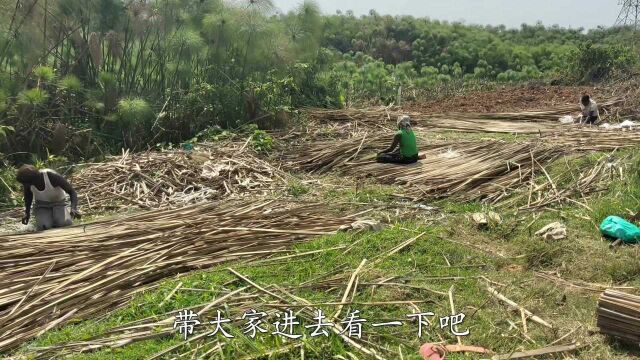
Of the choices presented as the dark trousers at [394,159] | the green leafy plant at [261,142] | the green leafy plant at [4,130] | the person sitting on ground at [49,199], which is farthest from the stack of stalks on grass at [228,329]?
the green leafy plant at [261,142]

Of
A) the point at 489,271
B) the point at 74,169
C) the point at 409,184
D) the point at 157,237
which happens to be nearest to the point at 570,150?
the point at 409,184

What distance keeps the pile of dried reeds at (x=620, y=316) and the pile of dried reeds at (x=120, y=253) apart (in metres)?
2.43

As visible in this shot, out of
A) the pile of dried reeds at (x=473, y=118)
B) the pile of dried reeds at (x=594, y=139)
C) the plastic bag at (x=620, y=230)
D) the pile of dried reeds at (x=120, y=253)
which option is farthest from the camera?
the pile of dried reeds at (x=473, y=118)

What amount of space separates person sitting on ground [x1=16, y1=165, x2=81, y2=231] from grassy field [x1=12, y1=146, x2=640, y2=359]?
2239mm

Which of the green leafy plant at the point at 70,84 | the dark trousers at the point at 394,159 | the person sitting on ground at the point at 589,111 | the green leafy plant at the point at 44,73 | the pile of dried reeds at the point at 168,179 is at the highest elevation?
the green leafy plant at the point at 44,73

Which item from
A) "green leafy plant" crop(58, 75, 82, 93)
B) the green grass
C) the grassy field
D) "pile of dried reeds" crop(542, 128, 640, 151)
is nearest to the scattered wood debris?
the grassy field

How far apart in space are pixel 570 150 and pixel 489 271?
361 centimetres

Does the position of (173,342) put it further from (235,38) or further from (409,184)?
(235,38)

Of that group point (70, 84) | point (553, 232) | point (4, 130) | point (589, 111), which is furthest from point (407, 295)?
point (70, 84)

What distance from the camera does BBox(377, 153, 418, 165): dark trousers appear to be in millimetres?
7754

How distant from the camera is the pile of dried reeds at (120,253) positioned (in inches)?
156

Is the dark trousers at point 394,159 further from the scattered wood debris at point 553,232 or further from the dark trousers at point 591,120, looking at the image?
the dark trousers at point 591,120

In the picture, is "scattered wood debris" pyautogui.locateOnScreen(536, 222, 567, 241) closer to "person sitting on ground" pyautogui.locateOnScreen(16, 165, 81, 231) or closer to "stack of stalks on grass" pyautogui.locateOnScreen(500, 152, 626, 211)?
"stack of stalks on grass" pyautogui.locateOnScreen(500, 152, 626, 211)

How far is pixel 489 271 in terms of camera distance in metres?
4.43
